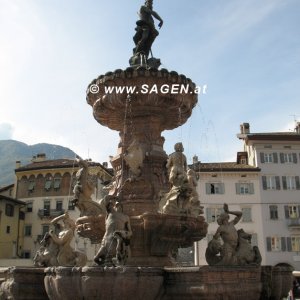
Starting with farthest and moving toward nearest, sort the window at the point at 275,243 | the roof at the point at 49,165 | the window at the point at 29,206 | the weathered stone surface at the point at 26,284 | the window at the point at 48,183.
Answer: the window at the point at 29,206, the window at the point at 48,183, the roof at the point at 49,165, the window at the point at 275,243, the weathered stone surface at the point at 26,284

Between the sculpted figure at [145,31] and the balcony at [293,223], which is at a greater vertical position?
the sculpted figure at [145,31]

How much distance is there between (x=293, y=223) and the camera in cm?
4619

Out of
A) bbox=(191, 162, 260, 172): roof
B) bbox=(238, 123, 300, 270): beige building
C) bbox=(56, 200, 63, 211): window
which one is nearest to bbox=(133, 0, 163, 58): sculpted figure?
bbox=(191, 162, 260, 172): roof

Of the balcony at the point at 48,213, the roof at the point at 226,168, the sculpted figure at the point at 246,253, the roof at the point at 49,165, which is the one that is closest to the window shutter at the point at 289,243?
the roof at the point at 226,168

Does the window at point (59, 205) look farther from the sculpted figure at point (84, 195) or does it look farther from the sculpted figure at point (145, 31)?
the sculpted figure at point (84, 195)

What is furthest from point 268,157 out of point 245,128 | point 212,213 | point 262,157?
point 212,213

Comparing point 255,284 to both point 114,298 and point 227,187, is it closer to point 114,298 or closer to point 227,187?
point 114,298

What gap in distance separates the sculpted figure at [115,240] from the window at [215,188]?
128 feet

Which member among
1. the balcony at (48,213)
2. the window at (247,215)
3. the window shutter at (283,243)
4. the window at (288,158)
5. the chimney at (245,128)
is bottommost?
the window shutter at (283,243)

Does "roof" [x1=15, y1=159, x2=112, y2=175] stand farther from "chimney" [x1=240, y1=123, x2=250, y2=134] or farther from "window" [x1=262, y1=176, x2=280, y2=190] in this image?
"window" [x1=262, y1=176, x2=280, y2=190]

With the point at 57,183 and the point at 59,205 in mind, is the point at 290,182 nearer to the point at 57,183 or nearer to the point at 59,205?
the point at 59,205

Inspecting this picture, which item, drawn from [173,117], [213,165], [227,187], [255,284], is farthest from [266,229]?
[255,284]

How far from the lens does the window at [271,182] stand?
47906mm

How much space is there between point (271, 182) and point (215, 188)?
600 cm
